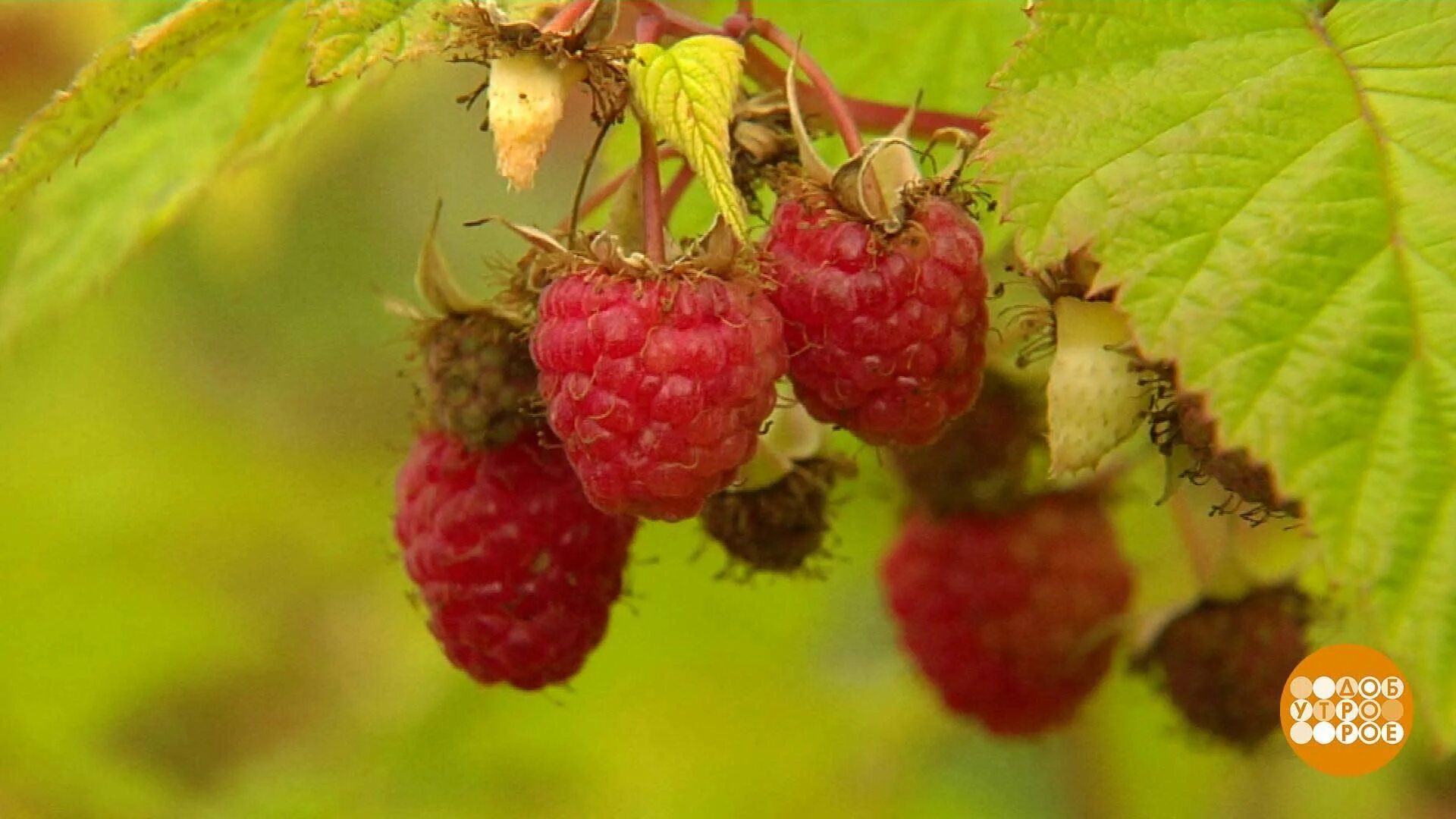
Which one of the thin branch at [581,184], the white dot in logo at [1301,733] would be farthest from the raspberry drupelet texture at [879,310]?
the white dot in logo at [1301,733]

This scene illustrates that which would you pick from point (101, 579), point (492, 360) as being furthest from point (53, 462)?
point (492, 360)

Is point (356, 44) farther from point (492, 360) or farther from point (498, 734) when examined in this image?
point (498, 734)

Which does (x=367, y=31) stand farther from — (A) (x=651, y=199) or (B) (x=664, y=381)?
(B) (x=664, y=381)

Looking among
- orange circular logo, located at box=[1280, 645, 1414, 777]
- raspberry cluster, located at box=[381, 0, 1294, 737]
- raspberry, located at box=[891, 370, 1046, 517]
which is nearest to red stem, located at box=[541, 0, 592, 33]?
raspberry cluster, located at box=[381, 0, 1294, 737]

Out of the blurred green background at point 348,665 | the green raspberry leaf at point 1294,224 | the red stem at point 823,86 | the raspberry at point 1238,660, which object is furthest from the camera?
the blurred green background at point 348,665

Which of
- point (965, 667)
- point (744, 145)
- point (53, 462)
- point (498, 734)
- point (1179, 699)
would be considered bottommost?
point (498, 734)

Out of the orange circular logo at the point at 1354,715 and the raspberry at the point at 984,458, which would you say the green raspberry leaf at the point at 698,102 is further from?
the orange circular logo at the point at 1354,715

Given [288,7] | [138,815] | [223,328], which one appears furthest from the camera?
[223,328]

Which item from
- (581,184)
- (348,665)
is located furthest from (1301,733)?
(348,665)
